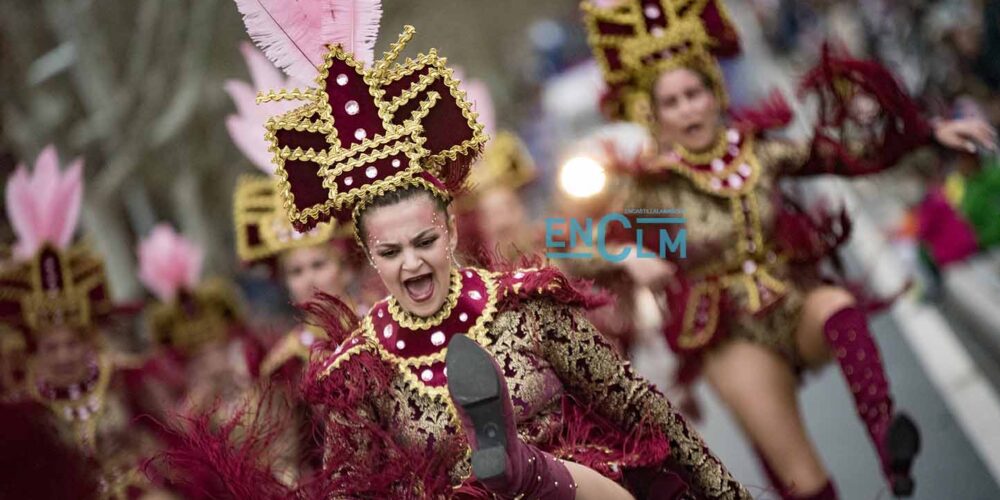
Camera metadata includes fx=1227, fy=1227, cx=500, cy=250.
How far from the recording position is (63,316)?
638cm

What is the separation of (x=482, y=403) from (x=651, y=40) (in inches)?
121

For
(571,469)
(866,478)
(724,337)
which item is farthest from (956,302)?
(571,469)

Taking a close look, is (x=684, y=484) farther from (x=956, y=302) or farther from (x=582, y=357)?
(x=956, y=302)

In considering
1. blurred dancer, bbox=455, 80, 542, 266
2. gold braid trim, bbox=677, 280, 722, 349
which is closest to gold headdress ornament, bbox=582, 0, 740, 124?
blurred dancer, bbox=455, 80, 542, 266

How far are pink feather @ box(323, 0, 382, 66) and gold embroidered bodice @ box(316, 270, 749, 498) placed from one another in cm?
75

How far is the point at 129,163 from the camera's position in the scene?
15.3 m

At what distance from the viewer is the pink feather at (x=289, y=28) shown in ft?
11.3

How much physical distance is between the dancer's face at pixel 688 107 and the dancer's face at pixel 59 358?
10.4 ft

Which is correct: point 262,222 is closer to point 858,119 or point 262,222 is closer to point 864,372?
point 858,119

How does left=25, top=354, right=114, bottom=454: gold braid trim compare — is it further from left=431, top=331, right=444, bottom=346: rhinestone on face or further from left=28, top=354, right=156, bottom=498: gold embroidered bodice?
left=431, top=331, right=444, bottom=346: rhinestone on face

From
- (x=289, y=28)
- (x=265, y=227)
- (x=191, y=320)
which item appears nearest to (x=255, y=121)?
(x=289, y=28)

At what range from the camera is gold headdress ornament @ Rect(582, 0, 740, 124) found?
18.4ft

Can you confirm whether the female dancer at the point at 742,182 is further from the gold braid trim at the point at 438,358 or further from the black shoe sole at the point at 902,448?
the gold braid trim at the point at 438,358

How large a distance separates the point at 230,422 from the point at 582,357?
3.51ft
